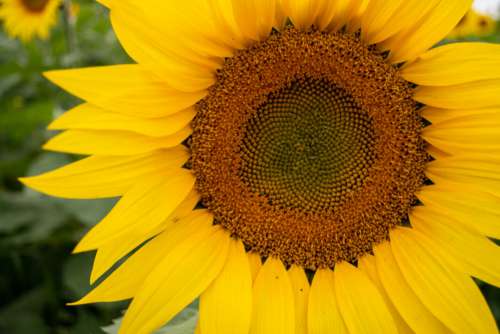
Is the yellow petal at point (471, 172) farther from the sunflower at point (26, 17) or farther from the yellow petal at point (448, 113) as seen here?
the sunflower at point (26, 17)

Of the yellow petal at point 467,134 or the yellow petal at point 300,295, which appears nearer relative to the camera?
the yellow petal at point 467,134

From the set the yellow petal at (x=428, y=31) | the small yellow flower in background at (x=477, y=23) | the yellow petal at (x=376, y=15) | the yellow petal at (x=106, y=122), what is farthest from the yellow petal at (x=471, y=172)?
the small yellow flower in background at (x=477, y=23)

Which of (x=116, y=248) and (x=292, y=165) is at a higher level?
(x=292, y=165)

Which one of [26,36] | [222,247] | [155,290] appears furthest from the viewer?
[26,36]

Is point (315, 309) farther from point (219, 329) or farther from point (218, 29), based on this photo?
point (218, 29)

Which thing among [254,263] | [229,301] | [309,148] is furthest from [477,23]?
[229,301]

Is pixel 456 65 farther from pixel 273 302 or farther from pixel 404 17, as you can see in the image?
pixel 273 302

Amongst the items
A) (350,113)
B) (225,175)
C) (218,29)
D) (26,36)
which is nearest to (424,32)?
(350,113)
